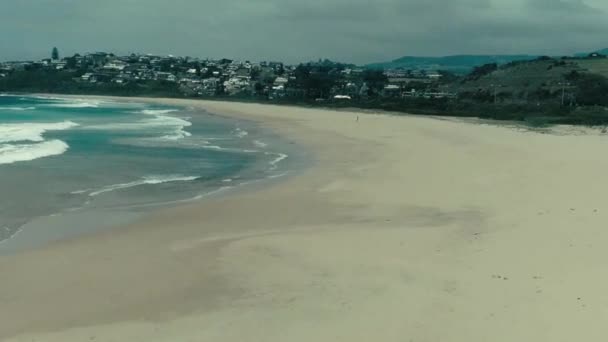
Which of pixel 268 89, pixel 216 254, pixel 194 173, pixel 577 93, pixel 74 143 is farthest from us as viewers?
pixel 268 89

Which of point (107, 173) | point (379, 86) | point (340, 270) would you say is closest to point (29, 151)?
point (107, 173)

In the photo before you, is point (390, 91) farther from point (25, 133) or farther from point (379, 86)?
point (25, 133)

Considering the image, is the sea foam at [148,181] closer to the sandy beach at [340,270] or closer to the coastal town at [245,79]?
the sandy beach at [340,270]

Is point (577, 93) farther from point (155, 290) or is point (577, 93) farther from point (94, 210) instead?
point (155, 290)

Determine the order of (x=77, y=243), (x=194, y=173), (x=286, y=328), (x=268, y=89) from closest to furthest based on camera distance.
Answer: (x=286, y=328)
(x=77, y=243)
(x=194, y=173)
(x=268, y=89)

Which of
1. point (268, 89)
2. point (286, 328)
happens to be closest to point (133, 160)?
point (286, 328)

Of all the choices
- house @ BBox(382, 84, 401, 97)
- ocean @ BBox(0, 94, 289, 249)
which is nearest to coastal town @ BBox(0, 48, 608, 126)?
house @ BBox(382, 84, 401, 97)

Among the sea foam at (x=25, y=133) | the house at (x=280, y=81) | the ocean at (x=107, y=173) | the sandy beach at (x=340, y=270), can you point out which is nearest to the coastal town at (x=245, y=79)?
the house at (x=280, y=81)
